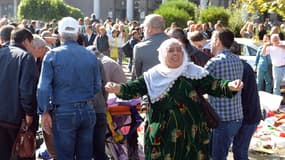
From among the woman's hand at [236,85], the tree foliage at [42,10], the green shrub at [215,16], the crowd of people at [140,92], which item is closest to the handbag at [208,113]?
the crowd of people at [140,92]

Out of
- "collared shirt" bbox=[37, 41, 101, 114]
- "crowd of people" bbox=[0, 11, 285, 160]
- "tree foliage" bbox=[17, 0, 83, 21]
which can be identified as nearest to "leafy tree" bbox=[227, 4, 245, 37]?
"crowd of people" bbox=[0, 11, 285, 160]

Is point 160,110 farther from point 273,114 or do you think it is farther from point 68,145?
point 273,114

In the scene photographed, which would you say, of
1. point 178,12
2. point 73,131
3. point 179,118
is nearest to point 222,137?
point 179,118

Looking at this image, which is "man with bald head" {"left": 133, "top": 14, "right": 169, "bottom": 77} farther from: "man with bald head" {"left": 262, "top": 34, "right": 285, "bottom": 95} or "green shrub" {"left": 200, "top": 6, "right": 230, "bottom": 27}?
"green shrub" {"left": 200, "top": 6, "right": 230, "bottom": 27}

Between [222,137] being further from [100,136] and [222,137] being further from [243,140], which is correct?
[100,136]

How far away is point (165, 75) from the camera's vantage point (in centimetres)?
475

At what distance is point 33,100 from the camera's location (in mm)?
5590

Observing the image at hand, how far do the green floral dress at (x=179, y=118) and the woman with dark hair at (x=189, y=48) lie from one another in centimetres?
211

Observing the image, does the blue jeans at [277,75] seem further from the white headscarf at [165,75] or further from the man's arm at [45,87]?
the man's arm at [45,87]

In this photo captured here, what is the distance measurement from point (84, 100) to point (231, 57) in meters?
1.60

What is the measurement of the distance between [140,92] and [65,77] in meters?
0.86

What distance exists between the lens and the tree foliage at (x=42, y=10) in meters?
38.9

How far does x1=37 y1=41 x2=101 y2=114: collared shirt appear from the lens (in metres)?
5.21

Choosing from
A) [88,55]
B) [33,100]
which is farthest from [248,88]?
[33,100]
